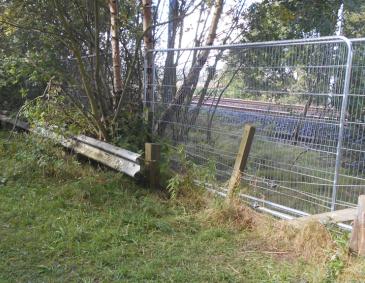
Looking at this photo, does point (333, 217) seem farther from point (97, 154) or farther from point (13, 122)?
point (13, 122)

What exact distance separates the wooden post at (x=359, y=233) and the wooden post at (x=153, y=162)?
280cm

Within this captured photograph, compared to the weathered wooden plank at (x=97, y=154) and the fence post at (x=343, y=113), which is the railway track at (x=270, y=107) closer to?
the fence post at (x=343, y=113)

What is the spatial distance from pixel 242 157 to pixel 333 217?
126 cm

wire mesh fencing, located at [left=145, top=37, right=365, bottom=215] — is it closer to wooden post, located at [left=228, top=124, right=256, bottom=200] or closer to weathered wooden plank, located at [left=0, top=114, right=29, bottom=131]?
wooden post, located at [left=228, top=124, right=256, bottom=200]

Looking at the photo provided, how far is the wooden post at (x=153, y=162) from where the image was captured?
18.5ft

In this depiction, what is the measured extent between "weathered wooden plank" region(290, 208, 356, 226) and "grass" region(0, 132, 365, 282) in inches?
4.4

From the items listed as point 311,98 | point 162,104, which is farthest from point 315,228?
point 162,104

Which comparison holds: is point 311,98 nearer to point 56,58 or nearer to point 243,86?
point 243,86

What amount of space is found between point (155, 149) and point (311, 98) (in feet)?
6.97

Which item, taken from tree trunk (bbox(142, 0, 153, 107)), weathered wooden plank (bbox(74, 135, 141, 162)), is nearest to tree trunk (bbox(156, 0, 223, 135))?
tree trunk (bbox(142, 0, 153, 107))

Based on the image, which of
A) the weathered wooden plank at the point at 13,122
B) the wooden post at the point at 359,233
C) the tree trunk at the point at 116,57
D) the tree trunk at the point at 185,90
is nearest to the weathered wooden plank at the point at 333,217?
the wooden post at the point at 359,233

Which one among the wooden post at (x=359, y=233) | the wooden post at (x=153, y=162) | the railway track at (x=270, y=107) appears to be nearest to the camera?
the wooden post at (x=359, y=233)

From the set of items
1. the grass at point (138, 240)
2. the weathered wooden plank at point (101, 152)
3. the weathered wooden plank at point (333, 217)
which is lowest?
the grass at point (138, 240)

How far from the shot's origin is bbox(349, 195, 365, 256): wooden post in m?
3.41
